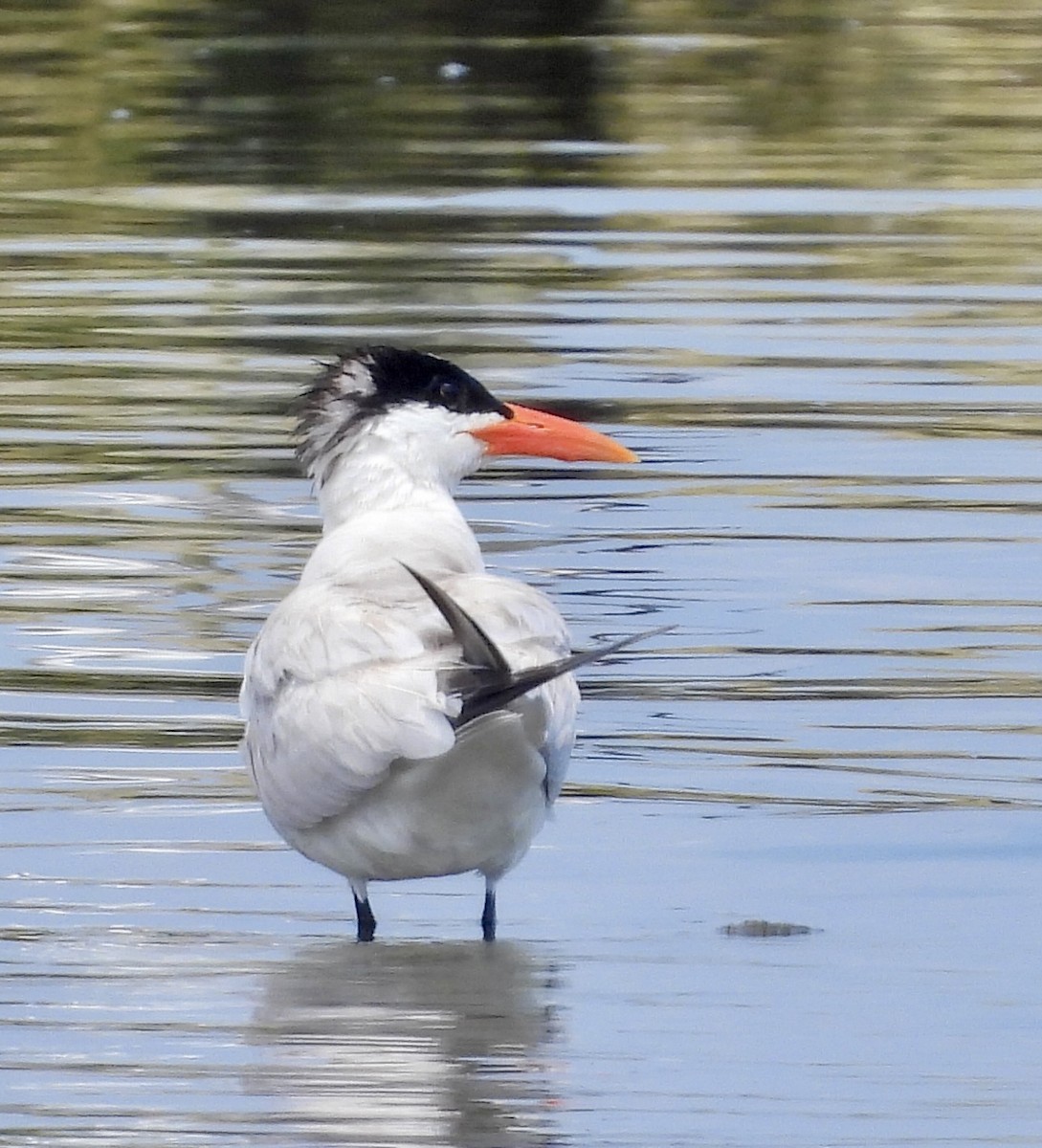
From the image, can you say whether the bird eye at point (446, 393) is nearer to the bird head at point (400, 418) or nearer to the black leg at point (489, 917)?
the bird head at point (400, 418)

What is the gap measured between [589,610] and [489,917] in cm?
268

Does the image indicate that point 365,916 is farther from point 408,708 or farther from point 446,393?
point 446,393

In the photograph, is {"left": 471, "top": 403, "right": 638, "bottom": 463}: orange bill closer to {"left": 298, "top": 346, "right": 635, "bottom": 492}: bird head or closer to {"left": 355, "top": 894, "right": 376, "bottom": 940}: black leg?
{"left": 298, "top": 346, "right": 635, "bottom": 492}: bird head

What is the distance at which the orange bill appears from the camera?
711 centimetres

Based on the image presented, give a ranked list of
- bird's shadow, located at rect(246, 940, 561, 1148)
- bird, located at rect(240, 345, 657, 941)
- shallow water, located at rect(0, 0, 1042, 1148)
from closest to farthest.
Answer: bird's shadow, located at rect(246, 940, 561, 1148), shallow water, located at rect(0, 0, 1042, 1148), bird, located at rect(240, 345, 657, 941)

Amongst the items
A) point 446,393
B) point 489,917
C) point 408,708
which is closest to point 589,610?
point 446,393

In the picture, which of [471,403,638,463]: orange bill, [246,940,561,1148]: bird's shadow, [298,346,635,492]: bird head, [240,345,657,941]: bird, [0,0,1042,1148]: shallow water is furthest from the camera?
[471,403,638,463]: orange bill

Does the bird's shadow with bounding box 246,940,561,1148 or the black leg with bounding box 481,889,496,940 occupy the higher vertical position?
the bird's shadow with bounding box 246,940,561,1148

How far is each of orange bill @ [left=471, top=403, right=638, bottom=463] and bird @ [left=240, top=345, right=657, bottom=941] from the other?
306mm

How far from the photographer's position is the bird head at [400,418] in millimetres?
6977

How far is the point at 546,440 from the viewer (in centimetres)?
724

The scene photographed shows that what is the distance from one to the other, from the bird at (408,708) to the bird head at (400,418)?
0.52 ft

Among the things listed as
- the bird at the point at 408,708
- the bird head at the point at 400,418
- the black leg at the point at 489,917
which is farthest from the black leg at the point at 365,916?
the bird head at the point at 400,418

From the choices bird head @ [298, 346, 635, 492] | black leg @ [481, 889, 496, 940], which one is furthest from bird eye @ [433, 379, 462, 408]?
black leg @ [481, 889, 496, 940]
